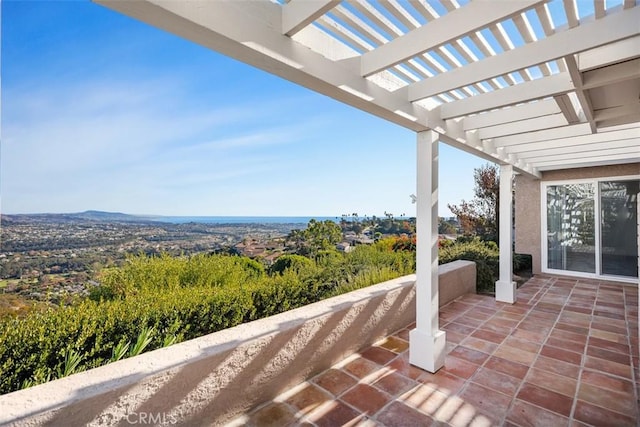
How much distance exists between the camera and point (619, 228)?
23.8 feet

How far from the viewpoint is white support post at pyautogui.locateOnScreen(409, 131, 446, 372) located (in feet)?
11.0

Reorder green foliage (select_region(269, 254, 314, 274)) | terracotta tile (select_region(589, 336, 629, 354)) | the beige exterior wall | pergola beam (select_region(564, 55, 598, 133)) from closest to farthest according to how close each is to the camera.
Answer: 1. pergola beam (select_region(564, 55, 598, 133))
2. terracotta tile (select_region(589, 336, 629, 354))
3. green foliage (select_region(269, 254, 314, 274))
4. the beige exterior wall

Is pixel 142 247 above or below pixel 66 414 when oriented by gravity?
above

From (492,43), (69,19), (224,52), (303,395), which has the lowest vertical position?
(303,395)

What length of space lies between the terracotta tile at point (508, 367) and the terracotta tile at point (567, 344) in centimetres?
95

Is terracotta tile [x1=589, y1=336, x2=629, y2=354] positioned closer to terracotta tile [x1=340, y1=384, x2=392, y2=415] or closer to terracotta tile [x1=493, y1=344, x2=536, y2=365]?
terracotta tile [x1=493, y1=344, x2=536, y2=365]

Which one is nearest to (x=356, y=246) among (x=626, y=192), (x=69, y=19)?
(x=626, y=192)

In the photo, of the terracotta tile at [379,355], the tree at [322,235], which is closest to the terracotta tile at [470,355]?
the terracotta tile at [379,355]

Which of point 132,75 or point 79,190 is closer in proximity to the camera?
point 132,75

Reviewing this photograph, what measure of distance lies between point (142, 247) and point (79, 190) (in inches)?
269

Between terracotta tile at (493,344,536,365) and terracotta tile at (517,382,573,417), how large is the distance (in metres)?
0.56

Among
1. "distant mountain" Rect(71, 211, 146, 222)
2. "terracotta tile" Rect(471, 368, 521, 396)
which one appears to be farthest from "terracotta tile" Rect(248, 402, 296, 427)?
"distant mountain" Rect(71, 211, 146, 222)

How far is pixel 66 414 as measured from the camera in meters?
1.65

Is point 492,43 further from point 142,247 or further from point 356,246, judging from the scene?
point 356,246
